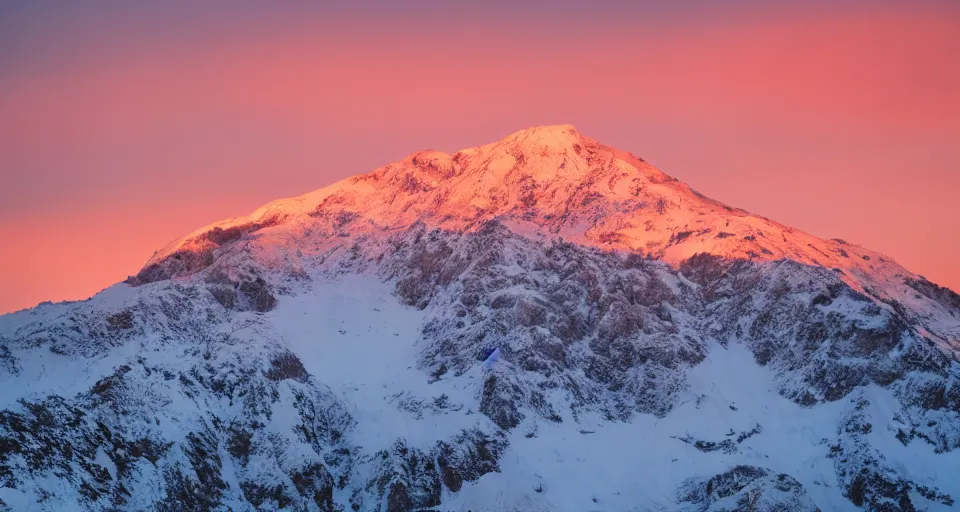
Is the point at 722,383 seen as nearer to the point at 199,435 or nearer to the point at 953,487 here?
the point at 953,487

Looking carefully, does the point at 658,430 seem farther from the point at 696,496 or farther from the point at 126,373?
the point at 126,373

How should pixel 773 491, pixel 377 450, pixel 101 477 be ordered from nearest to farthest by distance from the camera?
pixel 101 477, pixel 773 491, pixel 377 450

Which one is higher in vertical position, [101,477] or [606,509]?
[101,477]

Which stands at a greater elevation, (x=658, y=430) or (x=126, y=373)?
(x=126, y=373)

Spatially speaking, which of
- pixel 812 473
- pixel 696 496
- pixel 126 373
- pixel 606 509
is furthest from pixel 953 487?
pixel 126 373

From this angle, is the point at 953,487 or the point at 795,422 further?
the point at 795,422

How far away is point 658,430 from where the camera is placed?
192 m

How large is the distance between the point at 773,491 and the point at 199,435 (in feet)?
244

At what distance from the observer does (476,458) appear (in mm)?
183750

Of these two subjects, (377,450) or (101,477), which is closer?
(101,477)

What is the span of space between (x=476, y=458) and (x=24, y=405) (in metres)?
60.2

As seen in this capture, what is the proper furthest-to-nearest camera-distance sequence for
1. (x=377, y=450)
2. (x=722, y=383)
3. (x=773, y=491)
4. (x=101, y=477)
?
1. (x=722, y=383)
2. (x=377, y=450)
3. (x=773, y=491)
4. (x=101, y=477)

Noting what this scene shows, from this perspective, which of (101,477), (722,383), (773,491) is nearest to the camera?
(101,477)

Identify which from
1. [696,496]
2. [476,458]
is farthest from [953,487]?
[476,458]
